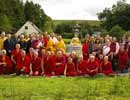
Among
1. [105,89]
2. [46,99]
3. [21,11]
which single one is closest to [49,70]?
[105,89]

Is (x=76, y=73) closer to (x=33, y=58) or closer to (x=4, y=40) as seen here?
(x=33, y=58)

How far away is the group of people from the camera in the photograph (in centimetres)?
1859

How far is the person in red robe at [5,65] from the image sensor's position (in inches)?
754

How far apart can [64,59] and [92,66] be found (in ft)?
4.40

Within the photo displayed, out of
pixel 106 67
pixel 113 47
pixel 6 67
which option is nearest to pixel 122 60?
pixel 113 47

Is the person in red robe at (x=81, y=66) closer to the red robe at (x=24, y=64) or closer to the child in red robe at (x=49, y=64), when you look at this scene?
the child in red robe at (x=49, y=64)

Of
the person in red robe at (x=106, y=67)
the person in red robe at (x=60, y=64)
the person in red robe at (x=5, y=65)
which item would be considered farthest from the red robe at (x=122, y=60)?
the person in red robe at (x=5, y=65)

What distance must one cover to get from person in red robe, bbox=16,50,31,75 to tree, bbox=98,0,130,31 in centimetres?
4753

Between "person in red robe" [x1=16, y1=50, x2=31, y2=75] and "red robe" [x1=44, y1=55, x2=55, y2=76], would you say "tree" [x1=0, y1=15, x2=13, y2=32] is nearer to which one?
"person in red robe" [x1=16, y1=50, x2=31, y2=75]

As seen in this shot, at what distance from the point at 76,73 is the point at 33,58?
195 centimetres

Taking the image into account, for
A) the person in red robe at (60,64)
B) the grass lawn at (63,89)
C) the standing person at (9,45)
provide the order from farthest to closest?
the standing person at (9,45) → the person in red robe at (60,64) → the grass lawn at (63,89)

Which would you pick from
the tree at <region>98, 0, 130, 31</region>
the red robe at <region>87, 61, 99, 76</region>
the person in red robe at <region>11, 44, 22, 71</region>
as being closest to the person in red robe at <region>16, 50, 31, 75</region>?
the person in red robe at <region>11, 44, 22, 71</region>

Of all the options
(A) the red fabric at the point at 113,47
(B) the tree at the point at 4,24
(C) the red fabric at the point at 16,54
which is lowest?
(B) the tree at the point at 4,24

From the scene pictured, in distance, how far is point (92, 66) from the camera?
18.5m
